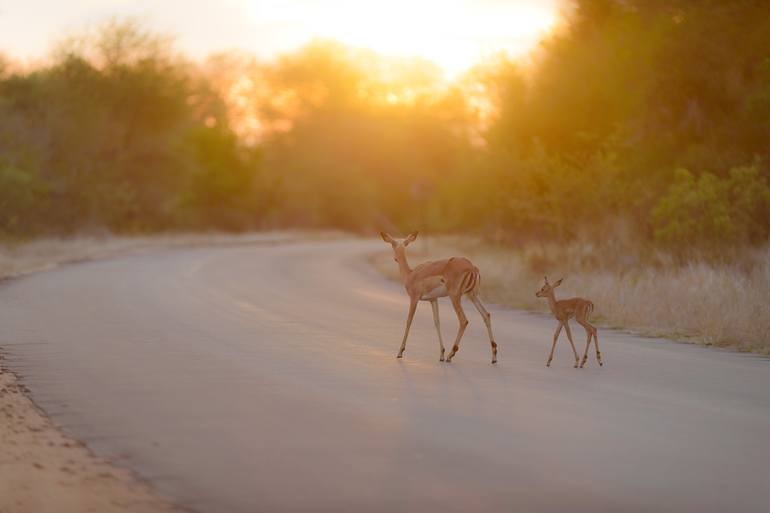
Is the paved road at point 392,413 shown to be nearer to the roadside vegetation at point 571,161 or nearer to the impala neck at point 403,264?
the impala neck at point 403,264

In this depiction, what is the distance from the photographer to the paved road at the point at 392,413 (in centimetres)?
767

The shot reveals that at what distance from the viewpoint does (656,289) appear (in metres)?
21.0

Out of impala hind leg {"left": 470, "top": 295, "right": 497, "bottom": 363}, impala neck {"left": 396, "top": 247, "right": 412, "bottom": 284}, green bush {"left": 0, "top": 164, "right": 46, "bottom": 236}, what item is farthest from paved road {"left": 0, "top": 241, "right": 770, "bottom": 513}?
green bush {"left": 0, "top": 164, "right": 46, "bottom": 236}

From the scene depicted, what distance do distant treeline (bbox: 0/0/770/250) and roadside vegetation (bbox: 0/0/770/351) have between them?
7 cm

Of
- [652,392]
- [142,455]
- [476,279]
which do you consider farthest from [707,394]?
[142,455]

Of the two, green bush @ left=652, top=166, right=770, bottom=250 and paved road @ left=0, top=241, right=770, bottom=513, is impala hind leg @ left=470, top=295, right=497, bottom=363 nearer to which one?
paved road @ left=0, top=241, right=770, bottom=513

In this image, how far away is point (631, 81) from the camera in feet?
95.6

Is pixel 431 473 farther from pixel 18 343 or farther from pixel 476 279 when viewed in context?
pixel 18 343

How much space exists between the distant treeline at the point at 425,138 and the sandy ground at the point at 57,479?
1773 centimetres

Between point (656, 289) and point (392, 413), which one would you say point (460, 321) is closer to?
point (392, 413)

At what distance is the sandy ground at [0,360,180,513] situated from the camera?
285 inches

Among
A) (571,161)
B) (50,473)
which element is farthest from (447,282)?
(571,161)

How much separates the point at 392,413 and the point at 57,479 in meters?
→ 3.34

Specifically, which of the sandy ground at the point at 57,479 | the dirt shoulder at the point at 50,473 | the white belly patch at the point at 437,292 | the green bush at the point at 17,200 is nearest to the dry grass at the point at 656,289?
the white belly patch at the point at 437,292
